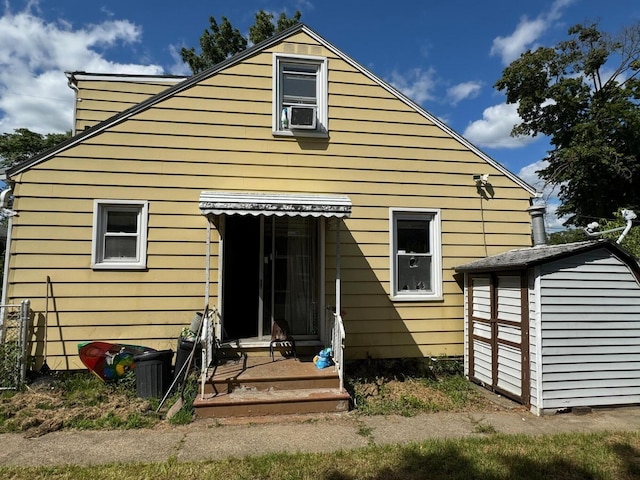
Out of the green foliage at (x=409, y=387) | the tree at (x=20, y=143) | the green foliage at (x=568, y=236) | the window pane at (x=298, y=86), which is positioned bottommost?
the green foliage at (x=409, y=387)

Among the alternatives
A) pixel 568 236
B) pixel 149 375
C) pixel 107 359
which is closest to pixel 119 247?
pixel 107 359

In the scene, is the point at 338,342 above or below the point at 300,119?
below

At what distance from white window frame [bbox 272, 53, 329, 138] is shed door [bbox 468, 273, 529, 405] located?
3803mm

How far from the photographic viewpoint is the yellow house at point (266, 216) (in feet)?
20.2

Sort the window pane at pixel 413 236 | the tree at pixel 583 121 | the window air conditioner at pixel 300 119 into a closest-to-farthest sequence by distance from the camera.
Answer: the window air conditioner at pixel 300 119
the window pane at pixel 413 236
the tree at pixel 583 121

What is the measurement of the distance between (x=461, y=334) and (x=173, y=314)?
5039 millimetres

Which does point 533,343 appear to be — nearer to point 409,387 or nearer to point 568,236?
point 409,387

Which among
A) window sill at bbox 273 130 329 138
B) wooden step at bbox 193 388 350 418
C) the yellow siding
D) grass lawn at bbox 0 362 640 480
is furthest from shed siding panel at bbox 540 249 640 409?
the yellow siding

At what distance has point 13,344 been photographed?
577 centimetres

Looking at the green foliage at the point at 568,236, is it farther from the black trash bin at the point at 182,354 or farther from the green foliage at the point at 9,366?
the green foliage at the point at 9,366

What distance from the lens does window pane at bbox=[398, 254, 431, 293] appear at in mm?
7199

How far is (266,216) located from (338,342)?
243cm

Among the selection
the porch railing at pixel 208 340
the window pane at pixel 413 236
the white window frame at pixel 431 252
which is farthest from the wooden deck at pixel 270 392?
the window pane at pixel 413 236

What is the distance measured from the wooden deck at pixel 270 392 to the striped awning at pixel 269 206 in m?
2.28
